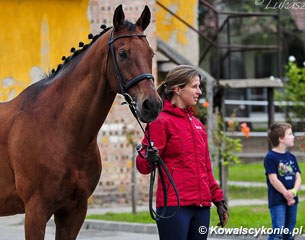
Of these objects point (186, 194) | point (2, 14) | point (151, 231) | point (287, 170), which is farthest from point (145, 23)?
point (2, 14)

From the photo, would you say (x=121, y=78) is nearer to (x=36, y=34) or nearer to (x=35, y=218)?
(x=35, y=218)

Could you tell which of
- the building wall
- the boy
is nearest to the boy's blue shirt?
the boy

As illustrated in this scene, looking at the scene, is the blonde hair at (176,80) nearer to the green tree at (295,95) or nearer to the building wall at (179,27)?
the green tree at (295,95)

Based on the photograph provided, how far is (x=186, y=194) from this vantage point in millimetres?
6844

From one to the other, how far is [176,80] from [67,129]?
0.97 m

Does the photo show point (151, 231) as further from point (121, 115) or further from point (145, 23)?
point (145, 23)

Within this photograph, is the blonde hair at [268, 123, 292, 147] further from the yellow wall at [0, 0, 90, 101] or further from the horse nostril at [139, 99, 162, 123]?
the yellow wall at [0, 0, 90, 101]

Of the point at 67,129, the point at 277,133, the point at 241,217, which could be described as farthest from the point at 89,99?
the point at 241,217

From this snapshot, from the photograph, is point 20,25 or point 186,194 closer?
point 186,194

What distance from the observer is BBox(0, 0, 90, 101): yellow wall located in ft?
52.9

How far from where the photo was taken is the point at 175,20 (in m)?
19.1

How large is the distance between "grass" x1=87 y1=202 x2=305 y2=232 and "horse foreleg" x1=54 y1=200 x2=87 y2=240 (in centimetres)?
556

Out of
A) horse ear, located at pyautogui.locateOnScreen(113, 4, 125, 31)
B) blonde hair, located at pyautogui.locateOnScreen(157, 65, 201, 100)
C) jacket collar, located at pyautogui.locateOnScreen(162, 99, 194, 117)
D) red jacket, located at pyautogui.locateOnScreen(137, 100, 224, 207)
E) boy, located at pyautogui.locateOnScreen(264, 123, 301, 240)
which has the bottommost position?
boy, located at pyautogui.locateOnScreen(264, 123, 301, 240)

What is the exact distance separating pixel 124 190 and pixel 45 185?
977 cm
